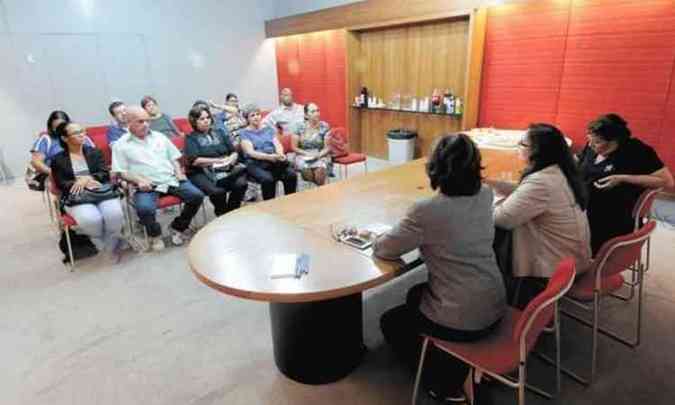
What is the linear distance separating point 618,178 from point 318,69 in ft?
17.9

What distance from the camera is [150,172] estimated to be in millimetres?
3330

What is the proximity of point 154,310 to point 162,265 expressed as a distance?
65 cm

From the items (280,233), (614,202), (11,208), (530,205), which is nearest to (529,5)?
(614,202)

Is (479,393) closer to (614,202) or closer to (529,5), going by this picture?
(614,202)

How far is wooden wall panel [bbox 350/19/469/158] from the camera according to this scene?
204 inches

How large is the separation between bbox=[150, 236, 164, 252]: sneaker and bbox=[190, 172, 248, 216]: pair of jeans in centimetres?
55

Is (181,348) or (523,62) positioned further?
(523,62)

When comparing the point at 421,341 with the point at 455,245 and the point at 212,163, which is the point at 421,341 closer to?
the point at 455,245

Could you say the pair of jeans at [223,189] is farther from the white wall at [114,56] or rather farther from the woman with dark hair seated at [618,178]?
the white wall at [114,56]

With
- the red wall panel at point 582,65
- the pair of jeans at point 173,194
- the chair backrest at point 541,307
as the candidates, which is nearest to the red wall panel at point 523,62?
the red wall panel at point 582,65

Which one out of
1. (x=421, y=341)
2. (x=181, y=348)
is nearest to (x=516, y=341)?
(x=421, y=341)

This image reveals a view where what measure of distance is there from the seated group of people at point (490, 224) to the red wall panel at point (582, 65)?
1863 millimetres

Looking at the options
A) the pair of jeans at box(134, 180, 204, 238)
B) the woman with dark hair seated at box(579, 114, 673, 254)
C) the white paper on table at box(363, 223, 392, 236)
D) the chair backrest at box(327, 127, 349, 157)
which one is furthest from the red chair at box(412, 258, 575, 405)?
the chair backrest at box(327, 127, 349, 157)

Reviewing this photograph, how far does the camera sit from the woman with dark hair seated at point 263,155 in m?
3.98
